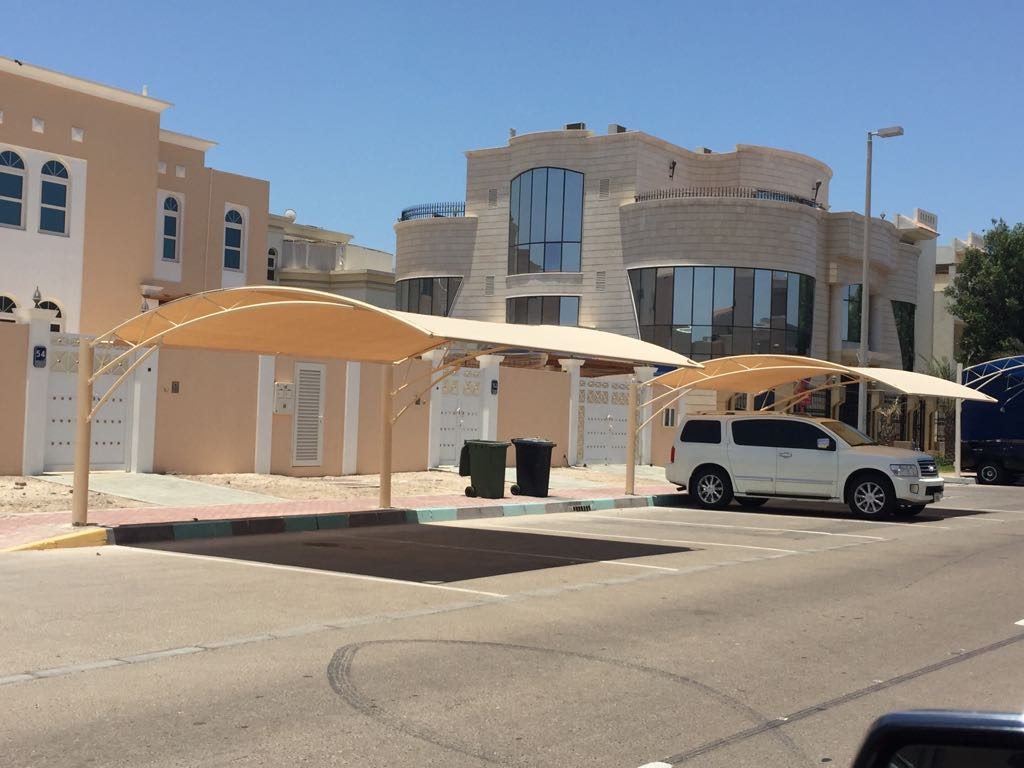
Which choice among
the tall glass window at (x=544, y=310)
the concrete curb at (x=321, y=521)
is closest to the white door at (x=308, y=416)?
the concrete curb at (x=321, y=521)

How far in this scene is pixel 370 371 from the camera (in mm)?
23672

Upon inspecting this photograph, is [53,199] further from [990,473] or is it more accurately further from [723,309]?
[990,473]

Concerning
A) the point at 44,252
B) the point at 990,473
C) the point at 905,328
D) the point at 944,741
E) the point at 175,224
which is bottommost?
the point at 990,473

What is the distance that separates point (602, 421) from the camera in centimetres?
3081

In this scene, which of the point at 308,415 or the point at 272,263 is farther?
the point at 272,263

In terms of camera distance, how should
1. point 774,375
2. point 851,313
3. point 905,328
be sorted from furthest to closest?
point 905,328 → point 851,313 → point 774,375

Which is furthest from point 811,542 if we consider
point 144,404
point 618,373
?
point 618,373

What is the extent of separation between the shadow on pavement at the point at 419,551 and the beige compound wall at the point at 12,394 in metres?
5.49

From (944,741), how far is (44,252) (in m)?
28.3

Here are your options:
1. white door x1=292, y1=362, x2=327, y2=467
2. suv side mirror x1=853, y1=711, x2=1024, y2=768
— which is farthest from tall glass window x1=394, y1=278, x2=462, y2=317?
suv side mirror x1=853, y1=711, x2=1024, y2=768

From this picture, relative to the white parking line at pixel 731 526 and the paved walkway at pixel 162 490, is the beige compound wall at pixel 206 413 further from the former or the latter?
the white parking line at pixel 731 526

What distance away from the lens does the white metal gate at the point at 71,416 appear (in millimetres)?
18547

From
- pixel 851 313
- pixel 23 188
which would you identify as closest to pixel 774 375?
pixel 23 188

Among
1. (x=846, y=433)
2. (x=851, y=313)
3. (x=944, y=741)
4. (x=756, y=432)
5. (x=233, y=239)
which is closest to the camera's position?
(x=944, y=741)
